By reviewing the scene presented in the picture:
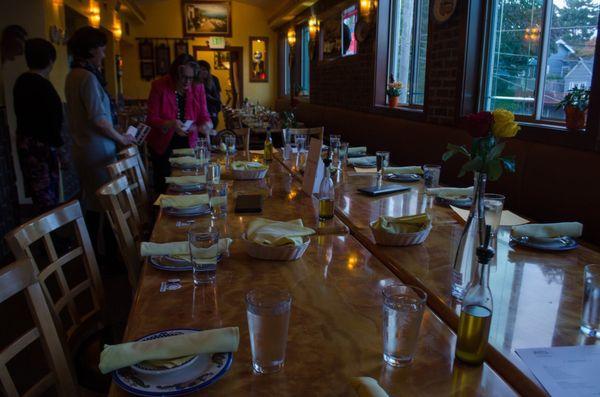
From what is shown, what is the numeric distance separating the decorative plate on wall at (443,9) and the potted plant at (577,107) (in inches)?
60.2

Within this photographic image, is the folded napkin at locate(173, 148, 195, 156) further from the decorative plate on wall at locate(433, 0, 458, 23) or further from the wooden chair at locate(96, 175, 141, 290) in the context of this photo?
the decorative plate on wall at locate(433, 0, 458, 23)

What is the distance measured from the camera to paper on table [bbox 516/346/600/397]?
2.99 ft

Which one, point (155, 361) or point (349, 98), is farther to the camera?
point (349, 98)

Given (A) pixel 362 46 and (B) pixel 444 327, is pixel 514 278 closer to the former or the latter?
(B) pixel 444 327

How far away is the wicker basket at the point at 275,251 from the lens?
153cm

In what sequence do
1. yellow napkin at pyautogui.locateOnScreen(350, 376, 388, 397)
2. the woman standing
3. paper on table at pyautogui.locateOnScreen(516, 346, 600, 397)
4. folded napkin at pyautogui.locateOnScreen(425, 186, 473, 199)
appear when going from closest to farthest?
yellow napkin at pyautogui.locateOnScreen(350, 376, 388, 397)
paper on table at pyautogui.locateOnScreen(516, 346, 600, 397)
folded napkin at pyautogui.locateOnScreen(425, 186, 473, 199)
the woman standing

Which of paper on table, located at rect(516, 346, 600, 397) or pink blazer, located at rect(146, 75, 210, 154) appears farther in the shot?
pink blazer, located at rect(146, 75, 210, 154)

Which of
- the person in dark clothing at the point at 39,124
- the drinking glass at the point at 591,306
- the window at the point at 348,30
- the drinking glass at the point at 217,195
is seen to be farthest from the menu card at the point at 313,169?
the window at the point at 348,30

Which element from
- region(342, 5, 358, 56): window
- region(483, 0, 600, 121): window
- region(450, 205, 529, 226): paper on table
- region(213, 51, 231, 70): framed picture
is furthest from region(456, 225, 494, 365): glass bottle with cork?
region(213, 51, 231, 70): framed picture

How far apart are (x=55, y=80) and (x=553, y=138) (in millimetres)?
5320

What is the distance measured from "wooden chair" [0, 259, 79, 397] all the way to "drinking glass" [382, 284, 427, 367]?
2.63 ft

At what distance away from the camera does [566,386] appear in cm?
92

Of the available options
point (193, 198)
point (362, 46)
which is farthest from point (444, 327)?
point (362, 46)

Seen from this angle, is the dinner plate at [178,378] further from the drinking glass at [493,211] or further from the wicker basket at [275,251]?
the drinking glass at [493,211]
